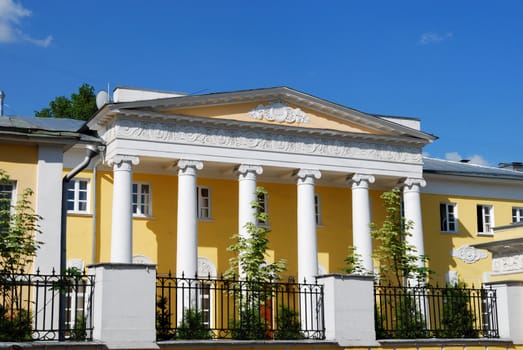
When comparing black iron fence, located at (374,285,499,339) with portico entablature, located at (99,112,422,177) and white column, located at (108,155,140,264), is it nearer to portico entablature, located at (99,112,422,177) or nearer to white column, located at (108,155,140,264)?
white column, located at (108,155,140,264)

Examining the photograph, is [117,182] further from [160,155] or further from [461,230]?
[461,230]

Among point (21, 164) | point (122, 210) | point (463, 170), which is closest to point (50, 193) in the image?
point (21, 164)

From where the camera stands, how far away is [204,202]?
32.0m

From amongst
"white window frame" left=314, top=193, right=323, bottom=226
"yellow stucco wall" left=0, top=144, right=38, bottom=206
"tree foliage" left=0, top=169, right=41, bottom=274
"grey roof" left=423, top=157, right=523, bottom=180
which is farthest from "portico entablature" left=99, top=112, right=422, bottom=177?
"tree foliage" left=0, top=169, right=41, bottom=274

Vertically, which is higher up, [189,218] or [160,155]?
[160,155]

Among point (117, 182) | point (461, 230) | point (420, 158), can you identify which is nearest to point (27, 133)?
point (117, 182)

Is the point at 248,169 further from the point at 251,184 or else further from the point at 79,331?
the point at 79,331

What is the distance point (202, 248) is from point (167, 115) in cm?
515

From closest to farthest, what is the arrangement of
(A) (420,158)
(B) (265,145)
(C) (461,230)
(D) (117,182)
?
(D) (117,182), (B) (265,145), (A) (420,158), (C) (461,230)

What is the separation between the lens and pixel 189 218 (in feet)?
95.5

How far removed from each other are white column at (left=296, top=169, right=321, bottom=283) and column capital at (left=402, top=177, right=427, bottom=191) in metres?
3.93

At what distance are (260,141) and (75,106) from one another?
2245 centimetres

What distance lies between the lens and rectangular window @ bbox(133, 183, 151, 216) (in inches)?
1210

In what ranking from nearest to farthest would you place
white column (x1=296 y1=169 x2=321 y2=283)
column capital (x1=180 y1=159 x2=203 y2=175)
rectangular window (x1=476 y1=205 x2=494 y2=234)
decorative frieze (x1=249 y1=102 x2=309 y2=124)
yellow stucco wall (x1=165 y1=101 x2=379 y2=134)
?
column capital (x1=180 y1=159 x2=203 y2=175) → yellow stucco wall (x1=165 y1=101 x2=379 y2=134) → white column (x1=296 y1=169 x2=321 y2=283) → decorative frieze (x1=249 y1=102 x2=309 y2=124) → rectangular window (x1=476 y1=205 x2=494 y2=234)
